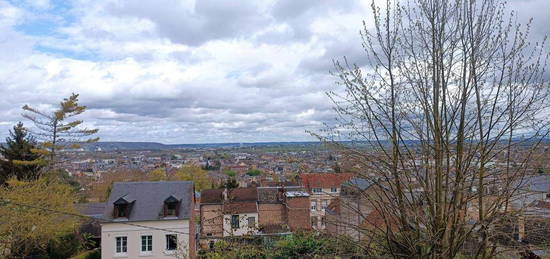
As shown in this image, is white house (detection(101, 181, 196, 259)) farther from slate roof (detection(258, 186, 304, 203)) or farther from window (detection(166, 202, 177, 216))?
slate roof (detection(258, 186, 304, 203))

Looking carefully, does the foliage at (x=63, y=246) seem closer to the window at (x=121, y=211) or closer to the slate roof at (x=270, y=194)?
the window at (x=121, y=211)

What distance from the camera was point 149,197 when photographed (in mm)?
16766

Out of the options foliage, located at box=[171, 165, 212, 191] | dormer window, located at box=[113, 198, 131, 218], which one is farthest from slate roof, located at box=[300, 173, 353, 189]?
foliage, located at box=[171, 165, 212, 191]

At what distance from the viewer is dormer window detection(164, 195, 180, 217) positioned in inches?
640

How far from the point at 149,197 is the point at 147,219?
1214 millimetres

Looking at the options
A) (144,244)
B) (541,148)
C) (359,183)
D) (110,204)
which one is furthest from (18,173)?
(541,148)

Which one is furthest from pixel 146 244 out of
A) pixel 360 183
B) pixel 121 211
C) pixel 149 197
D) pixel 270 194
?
pixel 360 183

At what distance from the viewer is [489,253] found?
318cm

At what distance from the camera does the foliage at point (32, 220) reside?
13.0 metres

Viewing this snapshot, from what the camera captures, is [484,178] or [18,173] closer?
[484,178]

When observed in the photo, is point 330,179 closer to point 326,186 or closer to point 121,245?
point 326,186

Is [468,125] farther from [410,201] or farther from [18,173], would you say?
[18,173]

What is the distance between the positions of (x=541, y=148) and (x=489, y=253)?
3.33 ft

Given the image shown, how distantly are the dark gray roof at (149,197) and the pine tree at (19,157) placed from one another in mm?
7263
